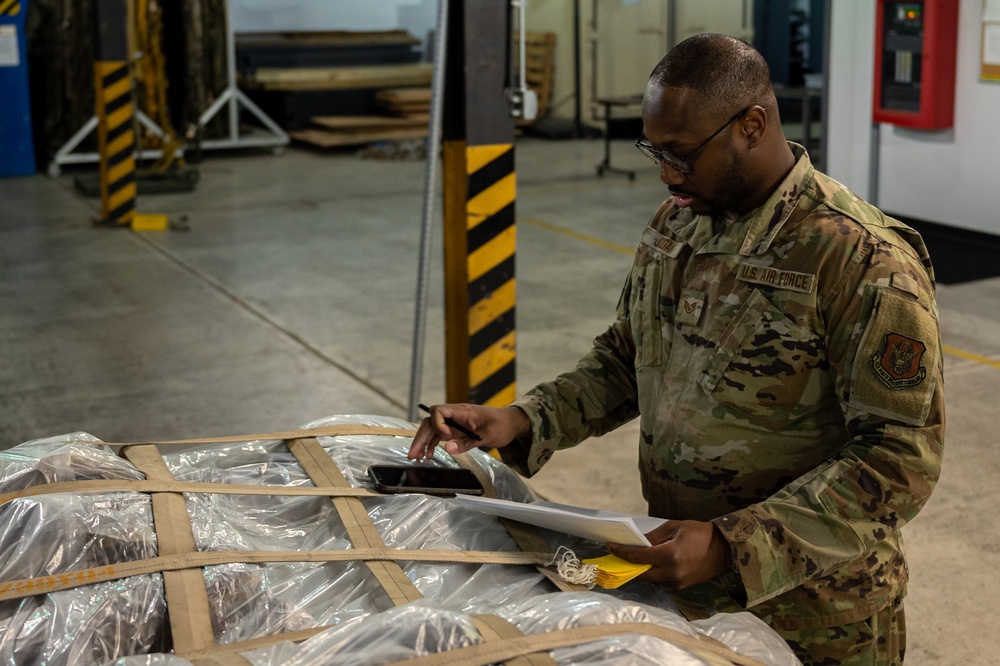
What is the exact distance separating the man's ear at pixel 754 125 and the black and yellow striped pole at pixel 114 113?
8.01m

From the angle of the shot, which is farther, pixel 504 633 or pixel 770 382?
pixel 770 382

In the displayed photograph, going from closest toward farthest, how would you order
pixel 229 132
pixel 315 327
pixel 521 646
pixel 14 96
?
pixel 521 646
pixel 315 327
pixel 14 96
pixel 229 132

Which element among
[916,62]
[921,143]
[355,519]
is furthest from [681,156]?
[921,143]

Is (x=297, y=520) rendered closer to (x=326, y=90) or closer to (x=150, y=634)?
(x=150, y=634)

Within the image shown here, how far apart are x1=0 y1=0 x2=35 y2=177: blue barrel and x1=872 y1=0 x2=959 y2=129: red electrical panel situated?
828cm

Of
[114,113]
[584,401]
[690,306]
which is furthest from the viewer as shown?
[114,113]

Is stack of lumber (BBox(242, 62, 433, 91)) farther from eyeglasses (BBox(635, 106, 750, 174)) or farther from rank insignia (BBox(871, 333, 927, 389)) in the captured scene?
rank insignia (BBox(871, 333, 927, 389))

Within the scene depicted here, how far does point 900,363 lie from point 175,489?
1311mm

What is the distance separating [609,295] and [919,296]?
562 cm

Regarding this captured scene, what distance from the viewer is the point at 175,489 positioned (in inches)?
84.7

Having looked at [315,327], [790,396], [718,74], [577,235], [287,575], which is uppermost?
[718,74]

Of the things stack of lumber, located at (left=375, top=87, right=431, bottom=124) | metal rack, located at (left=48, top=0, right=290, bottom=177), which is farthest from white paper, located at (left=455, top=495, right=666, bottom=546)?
stack of lumber, located at (left=375, top=87, right=431, bottom=124)

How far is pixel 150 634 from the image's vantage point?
1.80 metres

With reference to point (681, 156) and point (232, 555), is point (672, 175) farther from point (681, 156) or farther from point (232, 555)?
point (232, 555)
